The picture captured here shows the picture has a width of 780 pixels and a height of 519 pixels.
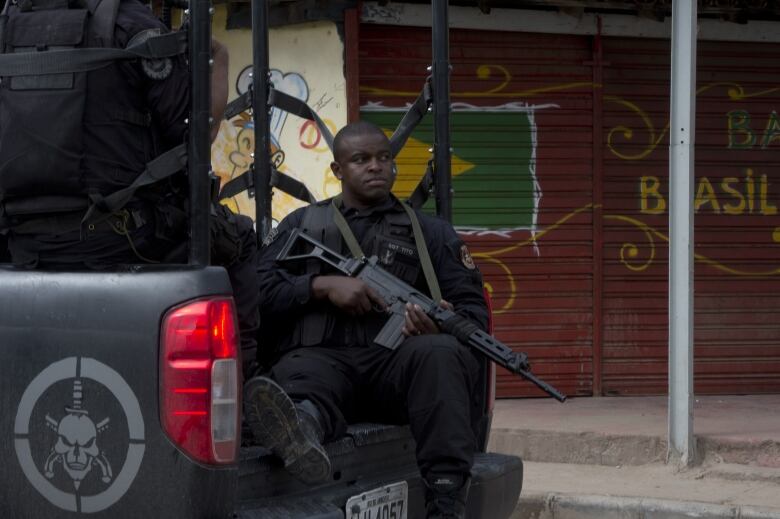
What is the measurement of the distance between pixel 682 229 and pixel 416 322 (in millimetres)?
3873

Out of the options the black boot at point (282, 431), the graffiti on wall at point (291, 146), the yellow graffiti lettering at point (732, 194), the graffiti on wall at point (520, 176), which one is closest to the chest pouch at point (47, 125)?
the black boot at point (282, 431)

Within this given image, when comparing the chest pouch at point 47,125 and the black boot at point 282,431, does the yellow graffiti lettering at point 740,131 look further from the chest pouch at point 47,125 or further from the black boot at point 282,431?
the chest pouch at point 47,125

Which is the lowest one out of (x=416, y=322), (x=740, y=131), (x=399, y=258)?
(x=416, y=322)

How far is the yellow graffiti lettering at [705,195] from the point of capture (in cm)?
1013

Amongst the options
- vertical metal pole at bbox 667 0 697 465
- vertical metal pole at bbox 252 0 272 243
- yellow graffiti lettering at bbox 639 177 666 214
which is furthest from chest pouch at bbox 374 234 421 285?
yellow graffiti lettering at bbox 639 177 666 214

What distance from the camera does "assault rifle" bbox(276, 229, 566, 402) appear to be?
4426 mm

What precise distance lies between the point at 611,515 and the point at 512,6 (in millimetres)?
4137

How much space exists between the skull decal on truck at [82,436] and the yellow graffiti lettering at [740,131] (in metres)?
7.77

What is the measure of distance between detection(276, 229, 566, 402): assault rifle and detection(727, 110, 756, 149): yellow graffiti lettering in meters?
6.11

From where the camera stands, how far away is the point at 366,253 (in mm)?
4734

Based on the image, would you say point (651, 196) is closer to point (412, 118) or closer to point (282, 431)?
point (412, 118)

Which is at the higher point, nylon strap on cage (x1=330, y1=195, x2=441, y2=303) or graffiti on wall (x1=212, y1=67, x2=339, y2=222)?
graffiti on wall (x1=212, y1=67, x2=339, y2=222)

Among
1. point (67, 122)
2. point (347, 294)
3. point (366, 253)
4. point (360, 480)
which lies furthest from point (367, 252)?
point (67, 122)

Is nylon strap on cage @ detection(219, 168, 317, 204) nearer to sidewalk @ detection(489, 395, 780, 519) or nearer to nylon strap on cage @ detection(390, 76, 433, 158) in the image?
nylon strap on cage @ detection(390, 76, 433, 158)
